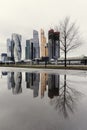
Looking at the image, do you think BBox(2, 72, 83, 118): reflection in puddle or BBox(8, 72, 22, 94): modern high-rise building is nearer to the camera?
BBox(2, 72, 83, 118): reflection in puddle

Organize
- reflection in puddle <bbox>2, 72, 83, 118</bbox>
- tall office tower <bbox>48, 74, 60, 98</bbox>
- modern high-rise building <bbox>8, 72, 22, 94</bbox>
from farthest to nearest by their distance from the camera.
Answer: modern high-rise building <bbox>8, 72, 22, 94</bbox> < tall office tower <bbox>48, 74, 60, 98</bbox> < reflection in puddle <bbox>2, 72, 83, 118</bbox>

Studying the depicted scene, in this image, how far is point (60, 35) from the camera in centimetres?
4562

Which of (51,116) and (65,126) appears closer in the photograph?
(65,126)

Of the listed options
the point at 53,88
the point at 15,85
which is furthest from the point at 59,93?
the point at 15,85

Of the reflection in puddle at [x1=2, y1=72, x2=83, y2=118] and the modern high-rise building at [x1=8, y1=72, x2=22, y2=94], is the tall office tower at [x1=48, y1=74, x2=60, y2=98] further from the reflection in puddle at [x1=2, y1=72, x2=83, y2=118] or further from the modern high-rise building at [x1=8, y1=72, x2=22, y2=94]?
the modern high-rise building at [x1=8, y1=72, x2=22, y2=94]

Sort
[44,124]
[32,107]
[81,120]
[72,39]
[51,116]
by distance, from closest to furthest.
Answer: [44,124]
[81,120]
[51,116]
[32,107]
[72,39]

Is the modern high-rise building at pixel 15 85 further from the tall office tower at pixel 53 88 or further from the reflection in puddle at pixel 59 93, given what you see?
the tall office tower at pixel 53 88

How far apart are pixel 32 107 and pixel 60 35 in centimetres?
3981

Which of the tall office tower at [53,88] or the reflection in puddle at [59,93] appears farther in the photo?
the tall office tower at [53,88]

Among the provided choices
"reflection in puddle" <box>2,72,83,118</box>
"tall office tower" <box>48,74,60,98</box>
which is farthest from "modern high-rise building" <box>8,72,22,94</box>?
"tall office tower" <box>48,74,60,98</box>

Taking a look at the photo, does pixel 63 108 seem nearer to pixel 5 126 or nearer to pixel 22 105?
pixel 22 105

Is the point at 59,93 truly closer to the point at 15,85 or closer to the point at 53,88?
the point at 53,88

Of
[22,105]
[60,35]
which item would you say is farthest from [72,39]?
[22,105]

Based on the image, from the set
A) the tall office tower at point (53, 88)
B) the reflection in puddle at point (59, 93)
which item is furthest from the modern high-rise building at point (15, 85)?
the tall office tower at point (53, 88)
